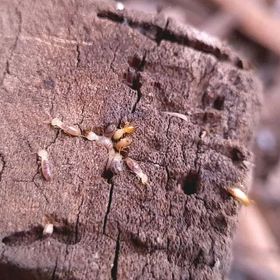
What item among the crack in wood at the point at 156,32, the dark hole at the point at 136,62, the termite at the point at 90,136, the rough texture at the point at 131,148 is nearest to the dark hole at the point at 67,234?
the rough texture at the point at 131,148

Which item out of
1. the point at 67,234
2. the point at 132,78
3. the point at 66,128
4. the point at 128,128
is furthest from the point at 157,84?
the point at 67,234

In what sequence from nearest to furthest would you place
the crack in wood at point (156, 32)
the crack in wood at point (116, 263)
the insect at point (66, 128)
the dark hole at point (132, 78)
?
the crack in wood at point (116, 263)
the insect at point (66, 128)
the dark hole at point (132, 78)
the crack in wood at point (156, 32)

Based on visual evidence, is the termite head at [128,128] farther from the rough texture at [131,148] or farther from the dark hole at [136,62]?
the dark hole at [136,62]

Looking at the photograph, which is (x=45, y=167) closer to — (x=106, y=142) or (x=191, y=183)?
(x=106, y=142)

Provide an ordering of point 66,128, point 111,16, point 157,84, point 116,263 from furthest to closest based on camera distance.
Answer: point 111,16 → point 157,84 → point 66,128 → point 116,263

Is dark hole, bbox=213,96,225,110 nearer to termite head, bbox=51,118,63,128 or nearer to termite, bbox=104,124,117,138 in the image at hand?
termite, bbox=104,124,117,138

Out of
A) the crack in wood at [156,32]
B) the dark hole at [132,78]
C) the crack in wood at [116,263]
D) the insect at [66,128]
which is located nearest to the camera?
the crack in wood at [116,263]
